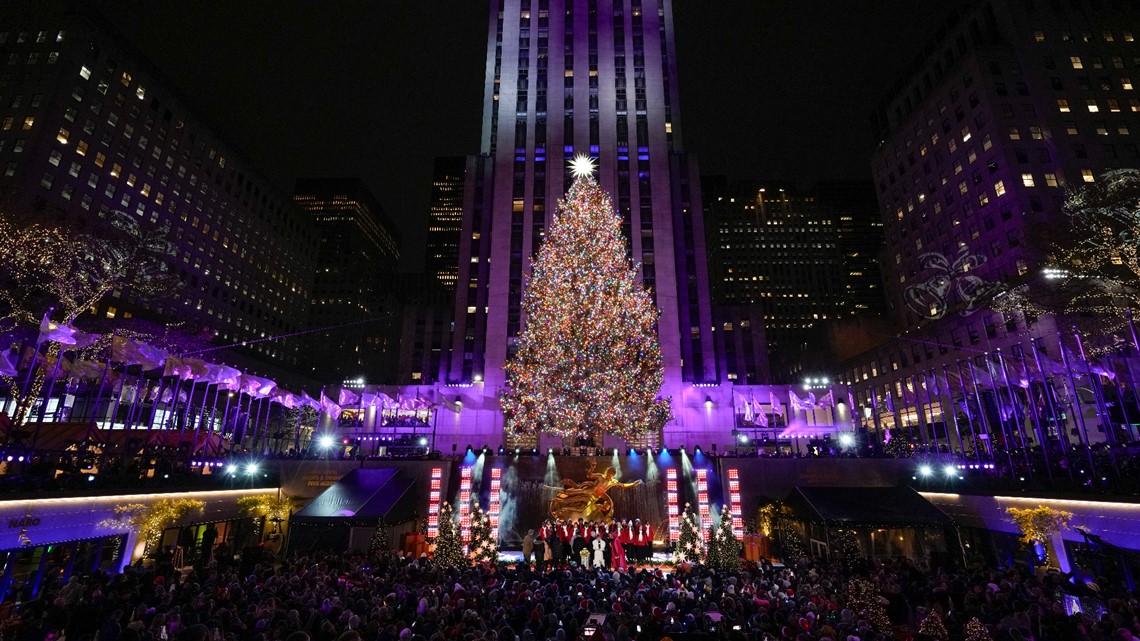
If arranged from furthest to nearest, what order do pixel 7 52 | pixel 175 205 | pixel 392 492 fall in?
pixel 175 205, pixel 7 52, pixel 392 492

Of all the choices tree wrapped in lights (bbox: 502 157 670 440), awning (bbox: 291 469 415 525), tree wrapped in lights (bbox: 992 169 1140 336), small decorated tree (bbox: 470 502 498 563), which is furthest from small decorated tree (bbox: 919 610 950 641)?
tree wrapped in lights (bbox: 992 169 1140 336)

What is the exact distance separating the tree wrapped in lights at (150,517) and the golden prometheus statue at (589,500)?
16920 mm

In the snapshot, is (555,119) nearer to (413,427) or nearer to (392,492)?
(413,427)

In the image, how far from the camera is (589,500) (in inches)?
1065

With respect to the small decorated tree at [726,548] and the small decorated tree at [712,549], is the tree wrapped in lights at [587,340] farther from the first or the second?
the small decorated tree at [726,548]

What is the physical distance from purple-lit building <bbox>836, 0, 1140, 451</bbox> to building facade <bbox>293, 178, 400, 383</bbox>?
97399 millimetres

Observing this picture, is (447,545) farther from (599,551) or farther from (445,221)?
Result: (445,221)

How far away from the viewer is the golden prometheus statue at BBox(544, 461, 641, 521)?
2691 cm

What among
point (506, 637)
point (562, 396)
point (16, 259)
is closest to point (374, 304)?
point (16, 259)

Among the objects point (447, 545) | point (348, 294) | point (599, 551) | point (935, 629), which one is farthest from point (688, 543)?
point (348, 294)

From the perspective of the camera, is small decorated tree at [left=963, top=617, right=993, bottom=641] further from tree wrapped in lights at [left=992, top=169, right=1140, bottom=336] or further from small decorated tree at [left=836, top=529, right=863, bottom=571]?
tree wrapped in lights at [left=992, top=169, right=1140, bottom=336]

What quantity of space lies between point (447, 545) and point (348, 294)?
5072 inches

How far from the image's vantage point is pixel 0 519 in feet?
53.4

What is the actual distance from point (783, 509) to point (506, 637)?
20547 mm
